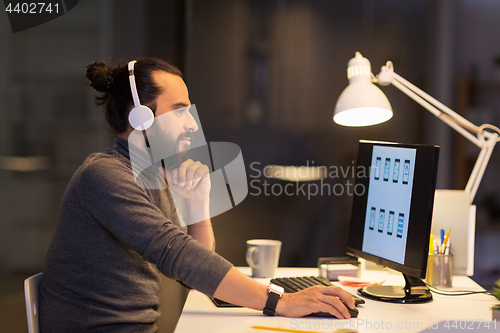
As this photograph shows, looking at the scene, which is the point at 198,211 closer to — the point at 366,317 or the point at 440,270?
the point at 366,317

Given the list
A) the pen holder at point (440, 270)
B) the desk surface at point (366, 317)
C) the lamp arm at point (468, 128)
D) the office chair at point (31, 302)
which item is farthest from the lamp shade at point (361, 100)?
the office chair at point (31, 302)

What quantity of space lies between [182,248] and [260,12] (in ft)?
3.79

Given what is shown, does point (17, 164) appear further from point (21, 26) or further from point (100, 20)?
point (100, 20)

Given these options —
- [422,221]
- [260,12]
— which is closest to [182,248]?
[422,221]

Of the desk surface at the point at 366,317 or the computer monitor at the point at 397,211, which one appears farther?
the computer monitor at the point at 397,211

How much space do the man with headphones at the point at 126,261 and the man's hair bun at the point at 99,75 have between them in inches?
3.7

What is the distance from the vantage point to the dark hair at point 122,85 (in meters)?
1.23

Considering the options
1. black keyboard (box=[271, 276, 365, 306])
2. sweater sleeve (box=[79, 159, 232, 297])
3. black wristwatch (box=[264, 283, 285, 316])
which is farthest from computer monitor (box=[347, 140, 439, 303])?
sweater sleeve (box=[79, 159, 232, 297])

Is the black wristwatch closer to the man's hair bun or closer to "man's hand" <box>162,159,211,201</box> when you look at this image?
"man's hand" <box>162,159,211,201</box>

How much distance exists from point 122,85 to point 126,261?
0.53 m

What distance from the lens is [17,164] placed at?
1.32 meters

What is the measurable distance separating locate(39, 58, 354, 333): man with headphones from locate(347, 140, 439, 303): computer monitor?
231 millimetres

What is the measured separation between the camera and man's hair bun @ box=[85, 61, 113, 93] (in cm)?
126

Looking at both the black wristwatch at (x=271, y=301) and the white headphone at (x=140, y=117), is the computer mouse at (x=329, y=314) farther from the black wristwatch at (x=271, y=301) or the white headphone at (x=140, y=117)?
the white headphone at (x=140, y=117)
